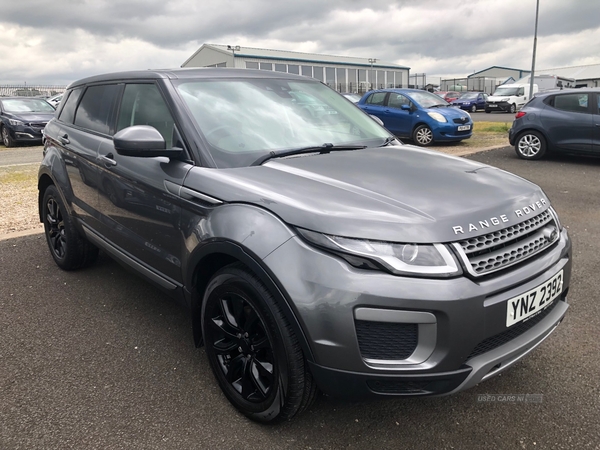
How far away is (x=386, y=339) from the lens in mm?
1874

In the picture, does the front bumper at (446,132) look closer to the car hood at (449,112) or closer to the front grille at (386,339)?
the car hood at (449,112)

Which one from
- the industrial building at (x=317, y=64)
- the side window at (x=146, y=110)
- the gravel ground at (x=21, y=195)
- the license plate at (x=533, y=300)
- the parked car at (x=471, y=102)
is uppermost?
the industrial building at (x=317, y=64)

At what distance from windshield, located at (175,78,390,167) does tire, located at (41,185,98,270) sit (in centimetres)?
188

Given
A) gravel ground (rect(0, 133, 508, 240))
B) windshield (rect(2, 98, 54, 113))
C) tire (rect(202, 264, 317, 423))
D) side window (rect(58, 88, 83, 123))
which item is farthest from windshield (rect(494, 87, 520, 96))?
tire (rect(202, 264, 317, 423))

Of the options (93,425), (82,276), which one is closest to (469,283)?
(93,425)

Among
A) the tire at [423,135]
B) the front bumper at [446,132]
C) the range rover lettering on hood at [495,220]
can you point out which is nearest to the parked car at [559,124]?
the front bumper at [446,132]

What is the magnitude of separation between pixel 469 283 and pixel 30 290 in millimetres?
3547

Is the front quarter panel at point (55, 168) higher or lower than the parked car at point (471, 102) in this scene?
higher

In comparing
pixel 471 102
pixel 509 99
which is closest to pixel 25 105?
pixel 509 99

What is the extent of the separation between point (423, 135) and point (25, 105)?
11.7 meters

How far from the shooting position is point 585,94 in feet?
30.7

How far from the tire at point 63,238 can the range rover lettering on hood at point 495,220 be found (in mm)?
3220

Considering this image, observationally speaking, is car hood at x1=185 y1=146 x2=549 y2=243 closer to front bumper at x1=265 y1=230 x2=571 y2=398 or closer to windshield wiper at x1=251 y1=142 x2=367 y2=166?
windshield wiper at x1=251 y1=142 x2=367 y2=166

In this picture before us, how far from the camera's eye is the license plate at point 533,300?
78.0 inches
